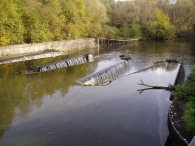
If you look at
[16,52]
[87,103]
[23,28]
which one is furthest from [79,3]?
[87,103]

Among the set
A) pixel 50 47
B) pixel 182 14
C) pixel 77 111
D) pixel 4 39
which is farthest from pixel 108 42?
pixel 77 111

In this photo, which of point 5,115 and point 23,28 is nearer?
point 5,115

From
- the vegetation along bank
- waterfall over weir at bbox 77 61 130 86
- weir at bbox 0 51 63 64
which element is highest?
the vegetation along bank

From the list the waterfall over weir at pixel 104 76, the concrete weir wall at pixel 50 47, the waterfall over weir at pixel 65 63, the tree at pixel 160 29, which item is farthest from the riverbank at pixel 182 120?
the tree at pixel 160 29

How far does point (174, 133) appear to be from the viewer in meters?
11.6

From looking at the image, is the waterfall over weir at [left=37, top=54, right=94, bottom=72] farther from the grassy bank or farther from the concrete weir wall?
the grassy bank

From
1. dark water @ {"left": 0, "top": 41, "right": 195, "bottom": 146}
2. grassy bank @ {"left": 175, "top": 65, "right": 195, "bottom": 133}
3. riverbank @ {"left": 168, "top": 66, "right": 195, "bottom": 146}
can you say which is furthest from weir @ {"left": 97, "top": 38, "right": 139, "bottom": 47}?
riverbank @ {"left": 168, "top": 66, "right": 195, "bottom": 146}

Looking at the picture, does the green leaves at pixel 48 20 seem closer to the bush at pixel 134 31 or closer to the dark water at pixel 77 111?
the bush at pixel 134 31

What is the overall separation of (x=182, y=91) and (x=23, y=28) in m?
24.8

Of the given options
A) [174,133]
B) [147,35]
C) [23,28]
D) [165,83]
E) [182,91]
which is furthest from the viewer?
[147,35]

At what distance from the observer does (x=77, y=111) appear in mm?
15586

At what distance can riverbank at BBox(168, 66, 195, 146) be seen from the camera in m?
11.0

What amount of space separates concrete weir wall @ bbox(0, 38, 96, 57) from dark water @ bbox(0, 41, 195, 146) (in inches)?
262

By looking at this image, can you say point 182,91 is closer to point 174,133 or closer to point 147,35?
point 174,133
